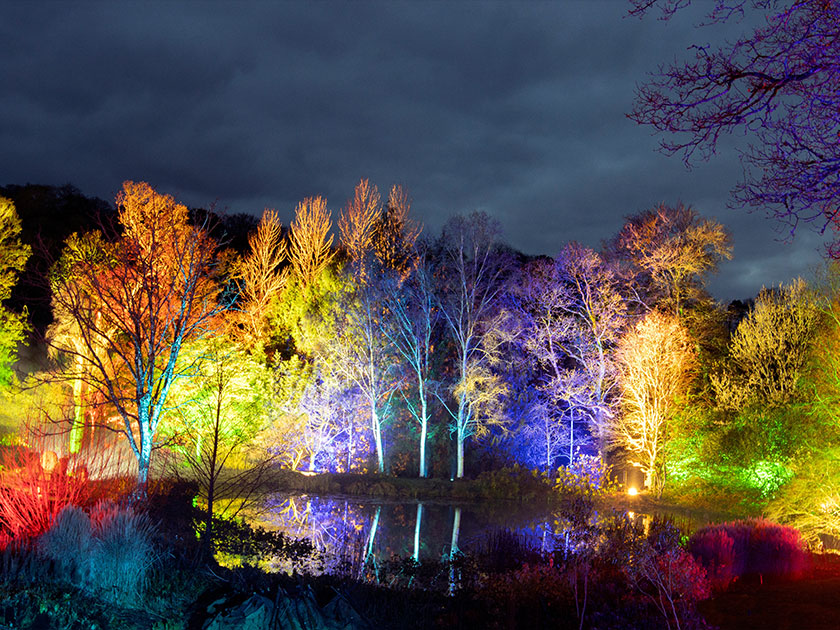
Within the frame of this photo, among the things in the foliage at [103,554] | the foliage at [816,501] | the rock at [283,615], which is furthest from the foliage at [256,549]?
the foliage at [816,501]

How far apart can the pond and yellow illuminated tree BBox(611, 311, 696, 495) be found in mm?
3843

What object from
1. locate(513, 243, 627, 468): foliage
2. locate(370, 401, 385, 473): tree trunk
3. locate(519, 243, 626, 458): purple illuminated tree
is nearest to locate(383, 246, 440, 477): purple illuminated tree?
locate(370, 401, 385, 473): tree trunk

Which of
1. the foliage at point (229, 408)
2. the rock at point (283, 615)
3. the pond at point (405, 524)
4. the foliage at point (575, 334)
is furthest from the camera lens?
the foliage at point (575, 334)

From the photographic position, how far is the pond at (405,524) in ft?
37.1

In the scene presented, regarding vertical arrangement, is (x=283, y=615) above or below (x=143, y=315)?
below

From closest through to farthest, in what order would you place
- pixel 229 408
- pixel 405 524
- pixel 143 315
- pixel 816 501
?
1. pixel 143 315
2. pixel 816 501
3. pixel 405 524
4. pixel 229 408

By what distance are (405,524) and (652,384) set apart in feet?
32.9

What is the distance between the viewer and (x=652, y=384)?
20.5 m

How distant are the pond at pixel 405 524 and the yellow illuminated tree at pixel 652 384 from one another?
3.84 m

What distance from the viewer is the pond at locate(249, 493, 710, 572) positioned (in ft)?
37.1

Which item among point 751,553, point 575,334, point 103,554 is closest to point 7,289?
point 575,334

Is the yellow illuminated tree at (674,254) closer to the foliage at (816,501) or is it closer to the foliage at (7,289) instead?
the foliage at (816,501)

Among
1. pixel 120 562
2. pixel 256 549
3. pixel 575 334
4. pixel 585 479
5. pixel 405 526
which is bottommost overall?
pixel 405 526

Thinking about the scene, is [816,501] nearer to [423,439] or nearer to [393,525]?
[393,525]
